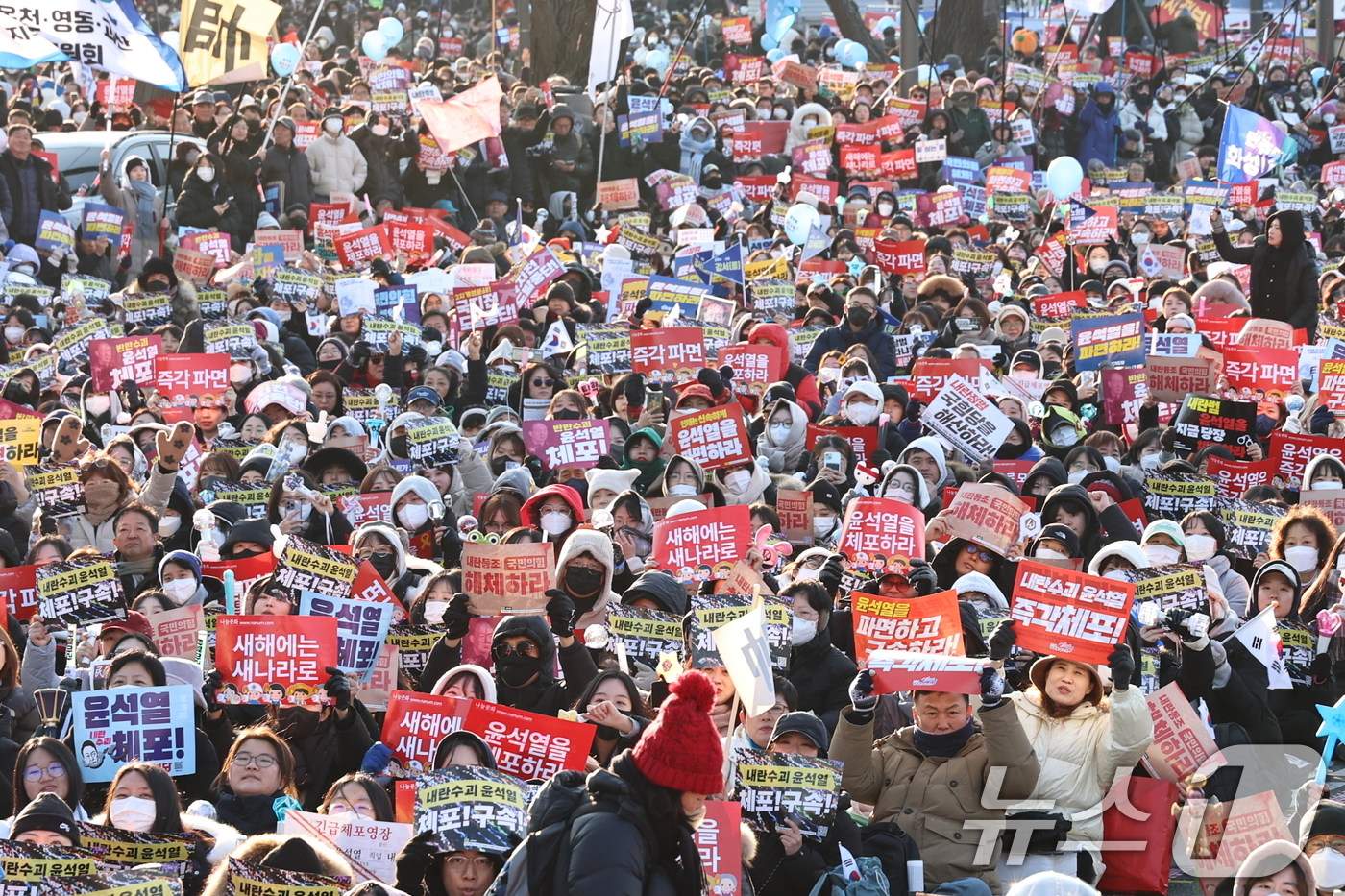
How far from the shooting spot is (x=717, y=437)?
1038 cm

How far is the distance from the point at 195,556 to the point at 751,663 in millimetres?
3435

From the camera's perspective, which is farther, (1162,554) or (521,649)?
(1162,554)

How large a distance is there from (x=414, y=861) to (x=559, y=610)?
6.23ft

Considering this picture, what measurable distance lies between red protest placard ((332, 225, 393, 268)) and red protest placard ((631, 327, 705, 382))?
4.14 m

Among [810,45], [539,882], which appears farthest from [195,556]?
[810,45]

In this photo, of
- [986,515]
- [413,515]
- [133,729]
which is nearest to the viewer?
[133,729]

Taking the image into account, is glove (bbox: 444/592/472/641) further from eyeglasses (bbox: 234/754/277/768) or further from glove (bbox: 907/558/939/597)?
glove (bbox: 907/558/939/597)

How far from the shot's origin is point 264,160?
17.6 meters

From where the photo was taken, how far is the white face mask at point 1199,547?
884 cm

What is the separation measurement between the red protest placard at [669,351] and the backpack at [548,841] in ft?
28.8

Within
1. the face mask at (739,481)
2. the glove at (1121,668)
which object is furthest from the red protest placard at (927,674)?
the face mask at (739,481)

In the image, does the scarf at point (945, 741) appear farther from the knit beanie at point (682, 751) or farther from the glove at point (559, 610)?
the knit beanie at point (682, 751)

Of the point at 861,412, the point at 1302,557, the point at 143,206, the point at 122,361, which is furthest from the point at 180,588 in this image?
the point at 143,206

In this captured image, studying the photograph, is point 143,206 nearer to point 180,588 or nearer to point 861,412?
point 861,412
